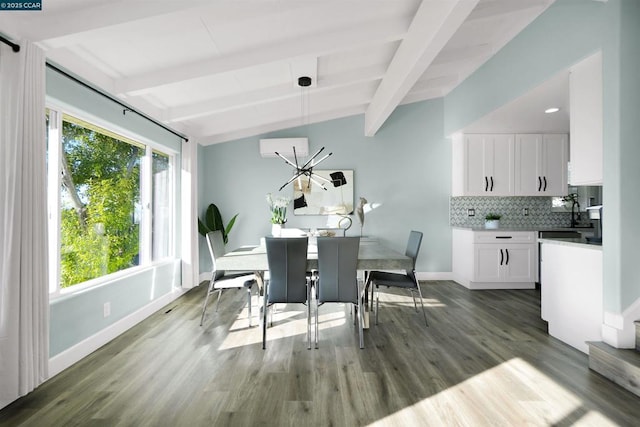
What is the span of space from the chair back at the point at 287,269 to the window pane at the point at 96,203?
1.57m

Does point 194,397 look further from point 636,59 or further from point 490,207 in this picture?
point 490,207

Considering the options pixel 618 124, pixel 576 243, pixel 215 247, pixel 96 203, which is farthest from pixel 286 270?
pixel 618 124

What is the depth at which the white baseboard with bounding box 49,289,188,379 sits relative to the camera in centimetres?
239

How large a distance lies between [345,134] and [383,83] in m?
1.45

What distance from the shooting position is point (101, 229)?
3.15 metres

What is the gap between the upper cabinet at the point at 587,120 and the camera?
8.37 feet

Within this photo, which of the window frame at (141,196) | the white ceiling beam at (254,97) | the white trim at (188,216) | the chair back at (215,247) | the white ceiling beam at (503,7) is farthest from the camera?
the white trim at (188,216)

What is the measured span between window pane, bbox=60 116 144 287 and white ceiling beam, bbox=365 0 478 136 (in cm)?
284

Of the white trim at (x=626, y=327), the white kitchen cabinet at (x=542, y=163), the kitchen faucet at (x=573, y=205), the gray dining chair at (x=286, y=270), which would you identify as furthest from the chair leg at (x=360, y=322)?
the kitchen faucet at (x=573, y=205)

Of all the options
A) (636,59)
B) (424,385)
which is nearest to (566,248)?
(636,59)

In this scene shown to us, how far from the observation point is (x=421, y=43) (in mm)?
2656

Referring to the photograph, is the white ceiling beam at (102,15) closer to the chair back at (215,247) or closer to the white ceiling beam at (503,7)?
the chair back at (215,247)

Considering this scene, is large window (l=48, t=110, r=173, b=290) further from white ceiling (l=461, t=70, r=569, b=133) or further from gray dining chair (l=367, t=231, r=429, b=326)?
white ceiling (l=461, t=70, r=569, b=133)

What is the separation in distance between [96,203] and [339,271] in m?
2.25
